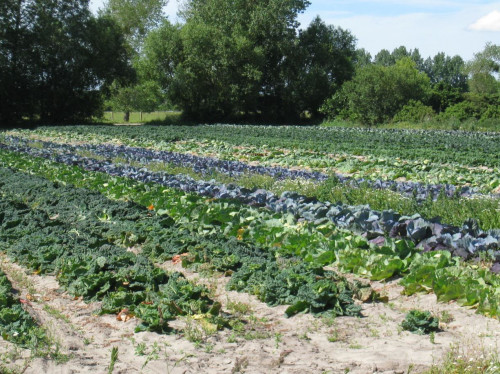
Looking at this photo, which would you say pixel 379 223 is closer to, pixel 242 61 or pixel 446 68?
pixel 242 61

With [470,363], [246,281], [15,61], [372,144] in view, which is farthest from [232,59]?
[470,363]

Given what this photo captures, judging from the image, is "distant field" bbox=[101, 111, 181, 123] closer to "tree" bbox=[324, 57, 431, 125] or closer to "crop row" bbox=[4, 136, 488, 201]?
"tree" bbox=[324, 57, 431, 125]

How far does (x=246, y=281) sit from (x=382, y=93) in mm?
37692

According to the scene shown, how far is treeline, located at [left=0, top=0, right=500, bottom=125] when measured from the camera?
42.1 meters

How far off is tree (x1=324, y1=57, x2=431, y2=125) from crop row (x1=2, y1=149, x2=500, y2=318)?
3324cm

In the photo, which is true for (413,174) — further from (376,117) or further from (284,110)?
(284,110)

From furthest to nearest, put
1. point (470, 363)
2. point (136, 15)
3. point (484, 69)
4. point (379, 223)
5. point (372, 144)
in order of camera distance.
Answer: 1. point (484, 69)
2. point (136, 15)
3. point (372, 144)
4. point (379, 223)
5. point (470, 363)

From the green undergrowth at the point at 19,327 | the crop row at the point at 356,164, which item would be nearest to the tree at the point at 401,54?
the crop row at the point at 356,164

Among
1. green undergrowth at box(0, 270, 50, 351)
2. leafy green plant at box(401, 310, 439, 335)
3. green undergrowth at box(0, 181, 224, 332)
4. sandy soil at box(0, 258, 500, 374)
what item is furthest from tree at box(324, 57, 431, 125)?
green undergrowth at box(0, 270, 50, 351)

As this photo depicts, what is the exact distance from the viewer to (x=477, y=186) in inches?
473

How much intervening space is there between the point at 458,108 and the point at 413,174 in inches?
1156

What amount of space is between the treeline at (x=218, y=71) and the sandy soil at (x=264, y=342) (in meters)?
35.5

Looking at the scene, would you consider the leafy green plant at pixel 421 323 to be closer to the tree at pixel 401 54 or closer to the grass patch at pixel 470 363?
the grass patch at pixel 470 363

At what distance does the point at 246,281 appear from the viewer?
236 inches
